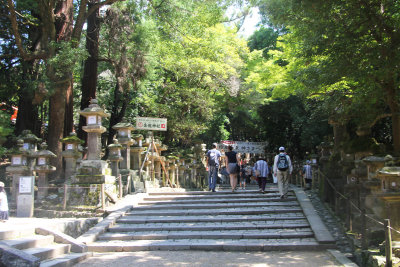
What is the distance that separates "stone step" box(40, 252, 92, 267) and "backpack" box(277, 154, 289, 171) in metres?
5.71

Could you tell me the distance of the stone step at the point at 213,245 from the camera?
24.2 ft

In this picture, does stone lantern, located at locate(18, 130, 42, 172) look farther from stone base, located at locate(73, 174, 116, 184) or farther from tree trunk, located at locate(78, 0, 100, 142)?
tree trunk, located at locate(78, 0, 100, 142)

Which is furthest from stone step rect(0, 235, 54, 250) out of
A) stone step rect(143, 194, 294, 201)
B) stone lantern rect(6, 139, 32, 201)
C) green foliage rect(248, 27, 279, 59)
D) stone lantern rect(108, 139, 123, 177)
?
green foliage rect(248, 27, 279, 59)

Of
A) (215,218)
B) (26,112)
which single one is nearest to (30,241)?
(215,218)

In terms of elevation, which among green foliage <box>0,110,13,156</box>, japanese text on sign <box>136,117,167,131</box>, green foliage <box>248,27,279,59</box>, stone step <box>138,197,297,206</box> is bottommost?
stone step <box>138,197,297,206</box>

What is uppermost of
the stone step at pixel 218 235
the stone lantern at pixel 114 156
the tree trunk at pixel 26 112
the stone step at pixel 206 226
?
the tree trunk at pixel 26 112

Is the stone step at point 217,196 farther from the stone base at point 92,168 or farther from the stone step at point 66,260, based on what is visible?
the stone step at point 66,260

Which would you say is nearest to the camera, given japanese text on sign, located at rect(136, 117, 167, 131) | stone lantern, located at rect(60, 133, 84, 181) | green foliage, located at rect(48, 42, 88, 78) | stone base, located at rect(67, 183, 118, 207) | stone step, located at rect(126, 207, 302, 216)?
stone step, located at rect(126, 207, 302, 216)

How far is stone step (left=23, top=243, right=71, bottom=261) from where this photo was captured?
610cm

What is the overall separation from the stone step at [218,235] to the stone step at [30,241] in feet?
4.93

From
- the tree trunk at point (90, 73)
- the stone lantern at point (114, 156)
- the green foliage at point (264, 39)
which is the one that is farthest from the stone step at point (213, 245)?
the green foliage at point (264, 39)

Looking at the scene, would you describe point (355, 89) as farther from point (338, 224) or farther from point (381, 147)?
point (338, 224)

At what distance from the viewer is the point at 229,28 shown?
27.6 metres

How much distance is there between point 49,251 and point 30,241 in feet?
1.20
